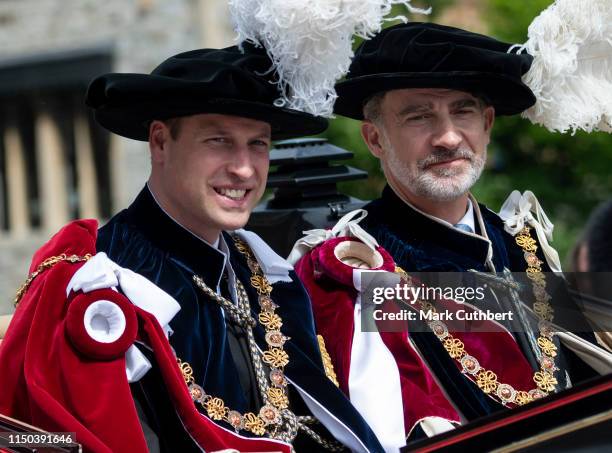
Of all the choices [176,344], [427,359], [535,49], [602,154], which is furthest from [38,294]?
[602,154]

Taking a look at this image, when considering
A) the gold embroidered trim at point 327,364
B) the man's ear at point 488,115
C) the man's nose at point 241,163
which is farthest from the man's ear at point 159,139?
the man's ear at point 488,115

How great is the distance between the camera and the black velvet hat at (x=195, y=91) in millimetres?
2699

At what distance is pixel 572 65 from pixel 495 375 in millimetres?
955

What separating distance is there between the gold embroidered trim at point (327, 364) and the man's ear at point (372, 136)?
67cm

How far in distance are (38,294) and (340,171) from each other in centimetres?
172

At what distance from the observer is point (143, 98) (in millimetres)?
2725

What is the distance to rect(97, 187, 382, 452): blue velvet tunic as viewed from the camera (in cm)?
270

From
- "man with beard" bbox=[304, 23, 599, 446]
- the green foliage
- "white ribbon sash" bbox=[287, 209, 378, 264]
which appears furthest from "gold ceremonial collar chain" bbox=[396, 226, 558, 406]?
the green foliage

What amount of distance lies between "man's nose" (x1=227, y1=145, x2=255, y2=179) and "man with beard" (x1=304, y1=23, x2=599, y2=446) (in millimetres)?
429

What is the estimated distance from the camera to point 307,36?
2.82m

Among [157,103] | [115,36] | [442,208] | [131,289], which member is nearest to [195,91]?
[157,103]

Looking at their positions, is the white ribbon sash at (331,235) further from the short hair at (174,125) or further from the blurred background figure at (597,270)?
the blurred background figure at (597,270)

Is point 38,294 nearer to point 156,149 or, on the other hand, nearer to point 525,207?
point 156,149

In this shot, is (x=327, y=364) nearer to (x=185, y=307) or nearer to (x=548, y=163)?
(x=185, y=307)
